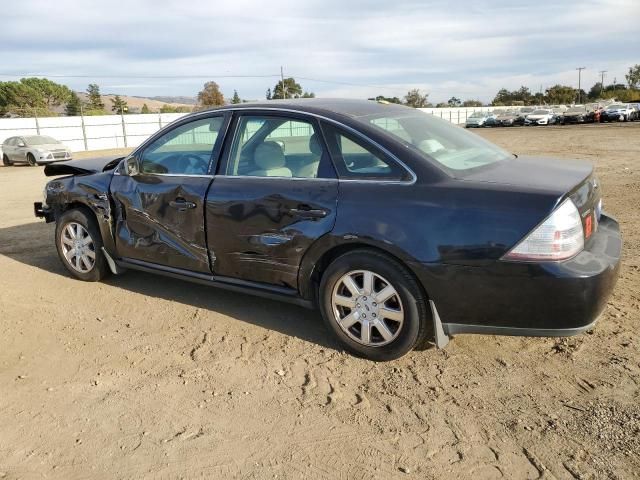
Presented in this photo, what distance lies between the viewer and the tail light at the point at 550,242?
2873mm

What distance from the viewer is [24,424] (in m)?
2.95

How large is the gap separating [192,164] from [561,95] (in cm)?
10665

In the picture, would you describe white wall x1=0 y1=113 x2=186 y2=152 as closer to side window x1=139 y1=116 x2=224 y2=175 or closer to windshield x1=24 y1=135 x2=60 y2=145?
windshield x1=24 y1=135 x2=60 y2=145

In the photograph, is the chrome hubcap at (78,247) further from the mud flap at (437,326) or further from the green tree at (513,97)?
the green tree at (513,97)

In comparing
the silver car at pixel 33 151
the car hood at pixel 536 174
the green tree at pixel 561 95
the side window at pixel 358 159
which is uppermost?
the green tree at pixel 561 95

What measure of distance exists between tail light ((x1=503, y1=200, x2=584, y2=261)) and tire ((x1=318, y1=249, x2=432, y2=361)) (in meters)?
0.64

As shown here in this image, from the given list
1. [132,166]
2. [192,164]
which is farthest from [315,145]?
[132,166]

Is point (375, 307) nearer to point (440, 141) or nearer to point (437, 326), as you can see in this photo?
point (437, 326)

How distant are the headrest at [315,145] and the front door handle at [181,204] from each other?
1.08m

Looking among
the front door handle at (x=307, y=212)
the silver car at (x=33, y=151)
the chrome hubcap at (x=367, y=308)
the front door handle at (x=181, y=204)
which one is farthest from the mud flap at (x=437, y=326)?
the silver car at (x=33, y=151)

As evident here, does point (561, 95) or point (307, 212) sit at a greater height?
point (561, 95)

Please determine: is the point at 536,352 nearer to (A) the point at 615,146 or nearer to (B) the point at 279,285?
(B) the point at 279,285

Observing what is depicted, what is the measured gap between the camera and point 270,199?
3748mm

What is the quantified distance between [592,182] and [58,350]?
3.87 meters
